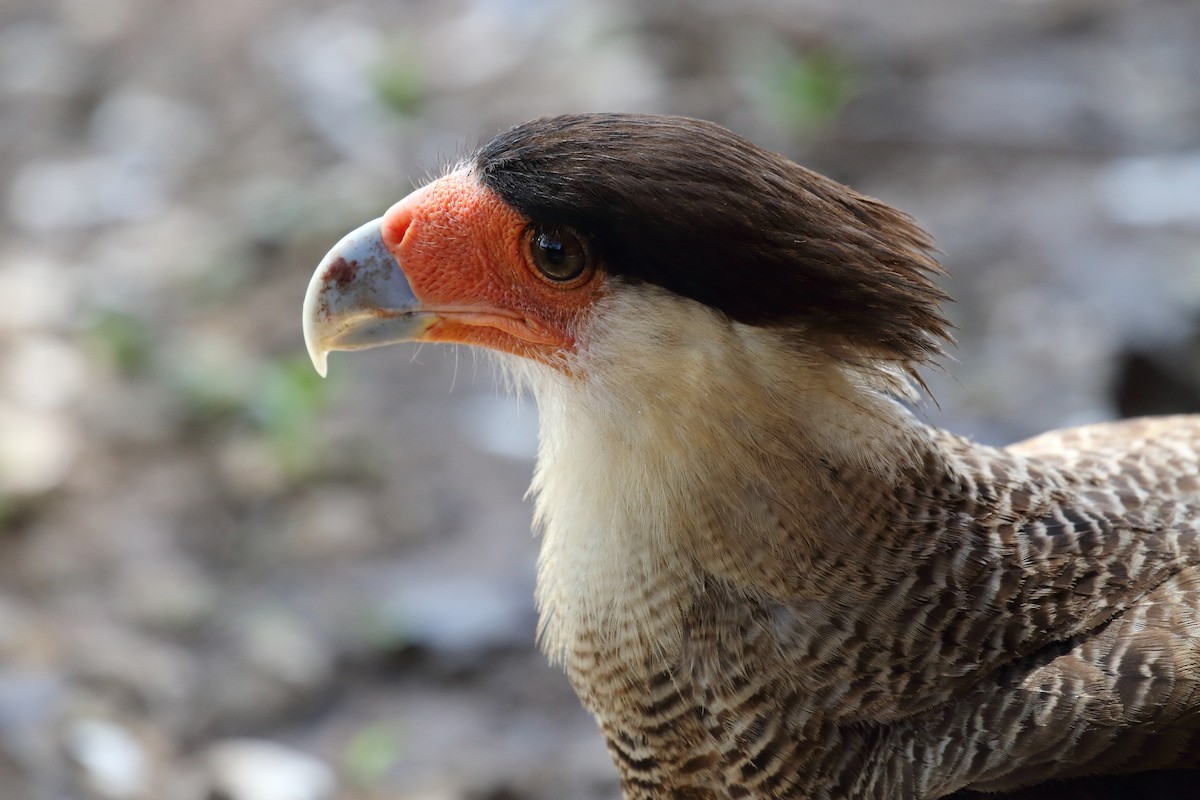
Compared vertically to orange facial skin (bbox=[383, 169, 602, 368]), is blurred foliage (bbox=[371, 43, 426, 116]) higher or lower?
higher

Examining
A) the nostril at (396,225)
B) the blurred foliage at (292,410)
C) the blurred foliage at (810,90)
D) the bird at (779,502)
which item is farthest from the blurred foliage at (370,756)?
the blurred foliage at (810,90)

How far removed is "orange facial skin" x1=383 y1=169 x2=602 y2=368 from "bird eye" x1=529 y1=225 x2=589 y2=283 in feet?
0.04

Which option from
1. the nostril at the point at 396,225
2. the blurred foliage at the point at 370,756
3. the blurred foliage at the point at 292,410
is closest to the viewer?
the nostril at the point at 396,225

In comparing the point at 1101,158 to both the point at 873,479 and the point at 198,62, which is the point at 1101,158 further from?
the point at 198,62

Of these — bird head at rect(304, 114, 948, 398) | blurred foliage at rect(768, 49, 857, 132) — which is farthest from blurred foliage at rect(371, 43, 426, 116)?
bird head at rect(304, 114, 948, 398)

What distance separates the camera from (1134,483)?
7.57ft

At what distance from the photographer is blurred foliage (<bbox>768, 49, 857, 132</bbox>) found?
17.9 feet

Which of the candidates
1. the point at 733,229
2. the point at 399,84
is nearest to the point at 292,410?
the point at 399,84

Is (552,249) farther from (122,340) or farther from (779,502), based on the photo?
(122,340)

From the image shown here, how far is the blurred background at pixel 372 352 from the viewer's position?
142 inches

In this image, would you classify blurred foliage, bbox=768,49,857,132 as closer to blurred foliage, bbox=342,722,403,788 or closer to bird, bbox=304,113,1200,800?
blurred foliage, bbox=342,722,403,788

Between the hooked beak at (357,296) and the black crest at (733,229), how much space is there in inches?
10.4

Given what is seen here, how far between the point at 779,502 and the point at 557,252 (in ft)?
1.77

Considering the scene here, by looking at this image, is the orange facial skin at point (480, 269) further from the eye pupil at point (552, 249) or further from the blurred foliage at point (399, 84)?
the blurred foliage at point (399, 84)
